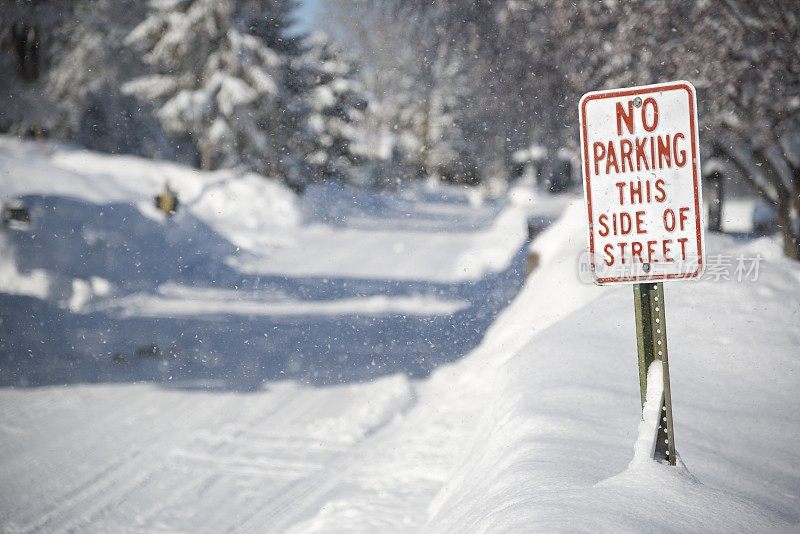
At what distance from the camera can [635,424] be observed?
4379 mm

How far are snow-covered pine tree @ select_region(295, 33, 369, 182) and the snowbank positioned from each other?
29934 mm

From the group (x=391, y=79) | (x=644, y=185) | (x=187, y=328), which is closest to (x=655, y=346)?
(x=644, y=185)

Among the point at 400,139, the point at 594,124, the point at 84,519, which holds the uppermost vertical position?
the point at 400,139

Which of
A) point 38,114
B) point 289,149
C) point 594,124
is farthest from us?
point 289,149

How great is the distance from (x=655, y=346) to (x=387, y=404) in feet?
13.8

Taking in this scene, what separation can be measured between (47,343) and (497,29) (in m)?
7.90

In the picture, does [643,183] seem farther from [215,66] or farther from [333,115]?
[333,115]

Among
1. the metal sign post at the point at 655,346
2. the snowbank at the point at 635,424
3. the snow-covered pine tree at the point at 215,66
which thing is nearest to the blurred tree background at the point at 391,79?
the snow-covered pine tree at the point at 215,66

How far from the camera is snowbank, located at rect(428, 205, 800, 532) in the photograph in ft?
9.84

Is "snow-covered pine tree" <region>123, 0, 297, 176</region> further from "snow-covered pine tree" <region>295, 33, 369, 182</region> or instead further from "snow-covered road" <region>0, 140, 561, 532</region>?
"snow-covered pine tree" <region>295, 33, 369, 182</region>

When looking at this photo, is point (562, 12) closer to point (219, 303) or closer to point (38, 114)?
point (219, 303)

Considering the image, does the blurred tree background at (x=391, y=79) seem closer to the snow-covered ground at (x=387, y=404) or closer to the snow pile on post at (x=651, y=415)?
the snow-covered ground at (x=387, y=404)

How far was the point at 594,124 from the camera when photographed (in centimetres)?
314

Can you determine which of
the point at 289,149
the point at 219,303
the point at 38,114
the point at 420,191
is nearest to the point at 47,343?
the point at 219,303
